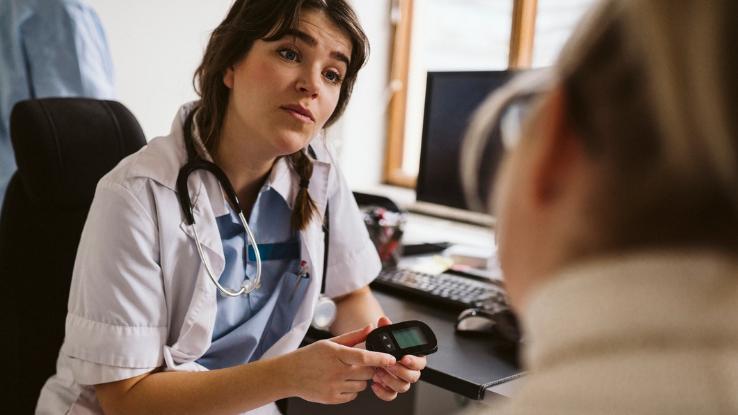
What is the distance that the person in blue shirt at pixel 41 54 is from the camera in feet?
6.11

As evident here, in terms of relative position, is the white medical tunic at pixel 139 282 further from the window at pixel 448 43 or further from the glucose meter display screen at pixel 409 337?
the window at pixel 448 43

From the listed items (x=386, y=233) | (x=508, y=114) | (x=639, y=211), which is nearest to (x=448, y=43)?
(x=386, y=233)

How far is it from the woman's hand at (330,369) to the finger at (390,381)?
3 centimetres

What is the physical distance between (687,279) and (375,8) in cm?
247

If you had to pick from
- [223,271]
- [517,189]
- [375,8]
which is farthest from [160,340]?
[375,8]

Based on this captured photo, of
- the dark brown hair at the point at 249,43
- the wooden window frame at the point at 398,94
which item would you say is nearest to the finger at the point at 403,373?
the dark brown hair at the point at 249,43

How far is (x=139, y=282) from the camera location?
1.01 meters

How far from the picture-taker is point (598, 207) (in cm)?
33

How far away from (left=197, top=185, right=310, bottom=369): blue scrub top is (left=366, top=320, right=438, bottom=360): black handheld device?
0.85 ft

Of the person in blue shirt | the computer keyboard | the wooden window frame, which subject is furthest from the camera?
the wooden window frame

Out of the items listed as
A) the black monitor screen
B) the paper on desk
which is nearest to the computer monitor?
the black monitor screen

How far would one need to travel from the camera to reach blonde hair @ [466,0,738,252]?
293 mm

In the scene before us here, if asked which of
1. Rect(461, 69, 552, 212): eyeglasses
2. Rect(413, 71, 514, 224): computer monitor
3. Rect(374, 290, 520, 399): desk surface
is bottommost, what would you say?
Rect(374, 290, 520, 399): desk surface

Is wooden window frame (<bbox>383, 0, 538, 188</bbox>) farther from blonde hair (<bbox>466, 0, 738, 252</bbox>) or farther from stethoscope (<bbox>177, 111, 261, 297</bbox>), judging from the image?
blonde hair (<bbox>466, 0, 738, 252</bbox>)
